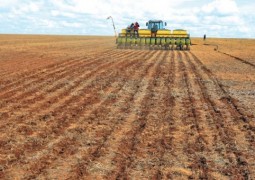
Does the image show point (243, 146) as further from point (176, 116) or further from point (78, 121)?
point (78, 121)

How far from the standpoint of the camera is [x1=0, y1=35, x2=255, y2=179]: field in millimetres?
5574

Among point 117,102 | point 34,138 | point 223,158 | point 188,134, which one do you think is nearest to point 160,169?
point 223,158

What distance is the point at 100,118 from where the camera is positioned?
848 cm

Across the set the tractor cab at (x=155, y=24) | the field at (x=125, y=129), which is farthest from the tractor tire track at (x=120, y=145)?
the tractor cab at (x=155, y=24)

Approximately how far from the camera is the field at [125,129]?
18.3 ft

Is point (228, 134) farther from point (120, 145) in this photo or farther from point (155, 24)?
point (155, 24)

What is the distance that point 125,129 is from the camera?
7.61 meters

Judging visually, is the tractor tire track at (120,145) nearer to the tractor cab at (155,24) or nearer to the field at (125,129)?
the field at (125,129)

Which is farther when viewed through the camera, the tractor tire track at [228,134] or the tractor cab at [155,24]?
the tractor cab at [155,24]

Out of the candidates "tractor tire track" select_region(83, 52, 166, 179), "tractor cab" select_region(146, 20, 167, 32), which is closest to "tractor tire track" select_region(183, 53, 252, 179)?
"tractor tire track" select_region(83, 52, 166, 179)

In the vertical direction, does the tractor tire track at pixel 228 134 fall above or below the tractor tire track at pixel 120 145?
below

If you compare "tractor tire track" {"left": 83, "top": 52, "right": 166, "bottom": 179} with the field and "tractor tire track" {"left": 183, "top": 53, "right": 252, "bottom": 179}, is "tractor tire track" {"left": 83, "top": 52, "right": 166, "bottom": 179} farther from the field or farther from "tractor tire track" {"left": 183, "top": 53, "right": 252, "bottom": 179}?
"tractor tire track" {"left": 183, "top": 53, "right": 252, "bottom": 179}

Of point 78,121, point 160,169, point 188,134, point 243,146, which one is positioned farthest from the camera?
point 78,121

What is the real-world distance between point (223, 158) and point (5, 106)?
5847 mm
